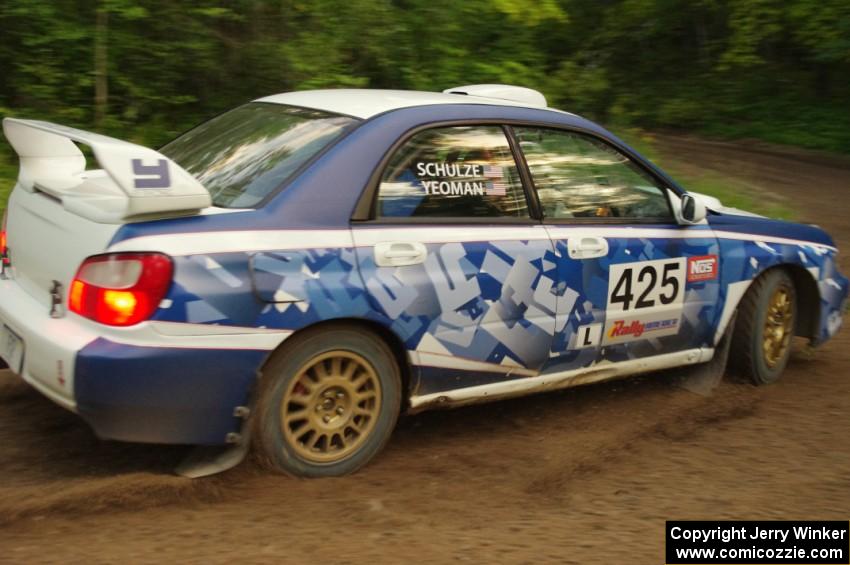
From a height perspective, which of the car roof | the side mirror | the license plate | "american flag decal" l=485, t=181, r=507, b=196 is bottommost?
the license plate

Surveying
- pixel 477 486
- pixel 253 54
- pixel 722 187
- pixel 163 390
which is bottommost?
pixel 477 486

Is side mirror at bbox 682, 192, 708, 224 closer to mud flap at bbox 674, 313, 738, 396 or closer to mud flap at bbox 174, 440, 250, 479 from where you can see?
mud flap at bbox 674, 313, 738, 396

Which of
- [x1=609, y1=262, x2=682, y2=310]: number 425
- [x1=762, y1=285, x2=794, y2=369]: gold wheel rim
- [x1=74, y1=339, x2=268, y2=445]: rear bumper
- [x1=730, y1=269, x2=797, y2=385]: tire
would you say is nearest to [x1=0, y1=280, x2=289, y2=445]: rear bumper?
[x1=74, y1=339, x2=268, y2=445]: rear bumper

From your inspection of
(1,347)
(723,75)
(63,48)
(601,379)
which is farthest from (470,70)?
(723,75)

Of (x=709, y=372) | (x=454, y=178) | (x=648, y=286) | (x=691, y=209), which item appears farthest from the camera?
(x=709, y=372)

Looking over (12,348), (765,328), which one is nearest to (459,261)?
(12,348)

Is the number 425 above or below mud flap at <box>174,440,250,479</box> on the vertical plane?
above

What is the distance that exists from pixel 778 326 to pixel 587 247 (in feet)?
6.06

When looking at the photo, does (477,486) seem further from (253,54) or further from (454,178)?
(253,54)

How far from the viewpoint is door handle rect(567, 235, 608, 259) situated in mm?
4953

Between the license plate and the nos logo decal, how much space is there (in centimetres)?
84

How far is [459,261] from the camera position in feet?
15.0

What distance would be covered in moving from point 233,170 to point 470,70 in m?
A: 8.11

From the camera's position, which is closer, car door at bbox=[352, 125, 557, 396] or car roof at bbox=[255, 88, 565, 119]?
car door at bbox=[352, 125, 557, 396]
